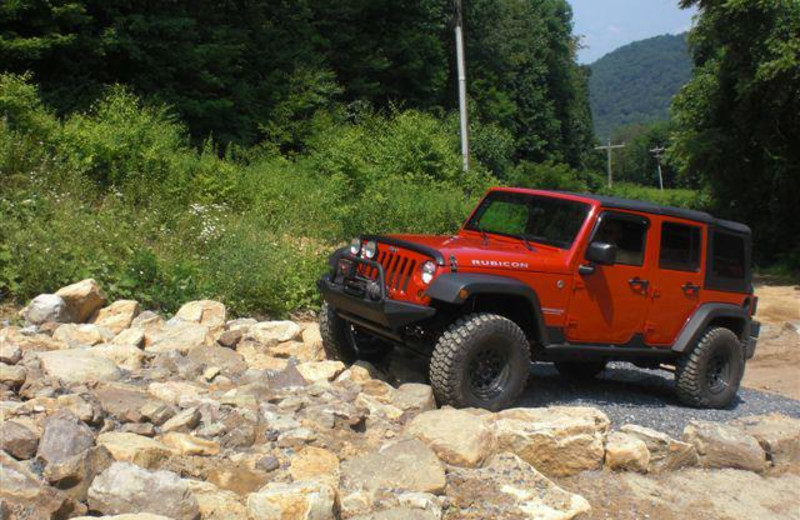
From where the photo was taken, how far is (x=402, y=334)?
705cm

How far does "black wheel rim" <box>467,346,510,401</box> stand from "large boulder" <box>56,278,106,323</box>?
3.92 metres

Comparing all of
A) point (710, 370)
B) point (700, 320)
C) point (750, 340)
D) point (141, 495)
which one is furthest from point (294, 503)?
point (750, 340)

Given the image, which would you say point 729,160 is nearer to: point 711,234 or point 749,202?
point 749,202

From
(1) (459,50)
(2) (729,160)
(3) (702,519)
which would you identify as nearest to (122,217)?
(3) (702,519)

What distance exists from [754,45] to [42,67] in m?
17.1

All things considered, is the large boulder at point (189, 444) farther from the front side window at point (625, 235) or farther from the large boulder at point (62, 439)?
the front side window at point (625, 235)

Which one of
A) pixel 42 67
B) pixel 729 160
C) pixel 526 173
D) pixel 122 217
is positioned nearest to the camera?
pixel 122 217

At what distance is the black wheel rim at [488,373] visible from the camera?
671 centimetres

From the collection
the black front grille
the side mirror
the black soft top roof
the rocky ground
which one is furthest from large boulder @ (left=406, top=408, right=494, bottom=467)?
the black soft top roof

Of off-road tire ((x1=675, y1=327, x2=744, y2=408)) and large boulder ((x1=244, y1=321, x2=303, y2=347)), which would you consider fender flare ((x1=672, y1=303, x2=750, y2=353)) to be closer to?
off-road tire ((x1=675, y1=327, x2=744, y2=408))

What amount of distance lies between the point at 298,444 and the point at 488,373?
1.94 meters

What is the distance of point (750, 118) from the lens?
24375 millimetres

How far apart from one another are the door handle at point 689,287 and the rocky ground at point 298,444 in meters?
1.28

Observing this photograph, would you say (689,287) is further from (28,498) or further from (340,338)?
(28,498)
